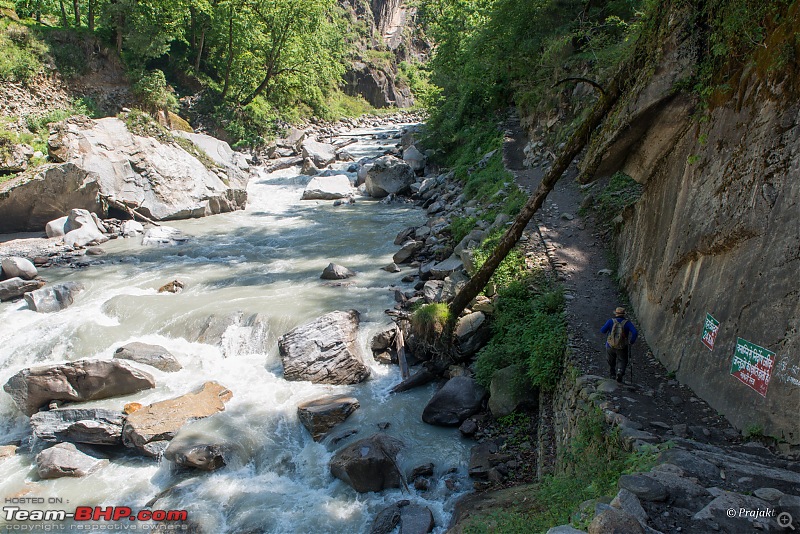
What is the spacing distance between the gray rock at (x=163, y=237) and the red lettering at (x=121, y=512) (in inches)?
467

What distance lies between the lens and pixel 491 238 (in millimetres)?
13109

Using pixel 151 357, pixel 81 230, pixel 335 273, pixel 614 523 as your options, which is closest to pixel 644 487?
pixel 614 523

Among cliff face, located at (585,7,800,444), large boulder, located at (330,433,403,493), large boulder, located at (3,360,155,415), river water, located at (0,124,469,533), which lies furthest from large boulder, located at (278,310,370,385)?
cliff face, located at (585,7,800,444)

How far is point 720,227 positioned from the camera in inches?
258

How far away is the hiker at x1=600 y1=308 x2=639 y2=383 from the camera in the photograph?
7.23 m

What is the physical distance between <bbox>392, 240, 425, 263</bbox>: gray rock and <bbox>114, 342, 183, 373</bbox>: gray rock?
22.6ft

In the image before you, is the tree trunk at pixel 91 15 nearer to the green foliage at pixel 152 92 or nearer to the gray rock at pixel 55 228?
the green foliage at pixel 152 92

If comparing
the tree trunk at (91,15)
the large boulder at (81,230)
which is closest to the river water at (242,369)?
the large boulder at (81,230)

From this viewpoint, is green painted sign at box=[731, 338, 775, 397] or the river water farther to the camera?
the river water

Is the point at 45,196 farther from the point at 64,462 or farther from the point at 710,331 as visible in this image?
the point at 710,331

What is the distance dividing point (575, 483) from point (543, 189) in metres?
5.19

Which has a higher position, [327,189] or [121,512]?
[327,189]

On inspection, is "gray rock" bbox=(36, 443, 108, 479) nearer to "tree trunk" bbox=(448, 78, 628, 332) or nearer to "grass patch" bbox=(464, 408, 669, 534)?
"grass patch" bbox=(464, 408, 669, 534)

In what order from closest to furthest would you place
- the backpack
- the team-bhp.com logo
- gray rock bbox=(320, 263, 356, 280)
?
the backpack
the team-bhp.com logo
gray rock bbox=(320, 263, 356, 280)
